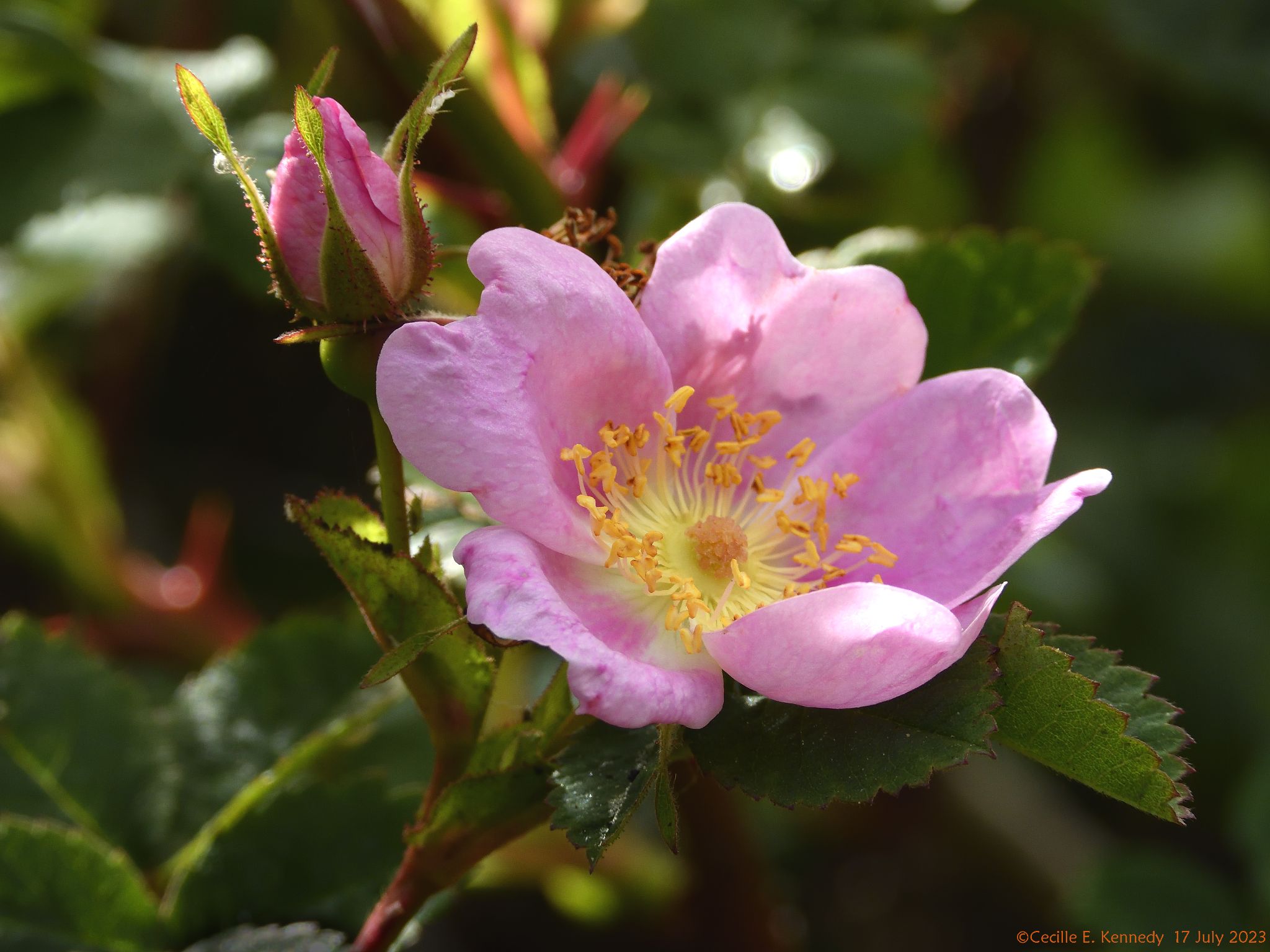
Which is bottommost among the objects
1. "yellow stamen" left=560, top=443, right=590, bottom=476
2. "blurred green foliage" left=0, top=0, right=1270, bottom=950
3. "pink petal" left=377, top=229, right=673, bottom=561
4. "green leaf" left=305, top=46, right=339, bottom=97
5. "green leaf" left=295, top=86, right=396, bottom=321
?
"blurred green foliage" left=0, top=0, right=1270, bottom=950

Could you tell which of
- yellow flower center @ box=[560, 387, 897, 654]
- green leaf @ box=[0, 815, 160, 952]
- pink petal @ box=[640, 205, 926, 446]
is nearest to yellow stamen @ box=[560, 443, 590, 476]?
yellow flower center @ box=[560, 387, 897, 654]

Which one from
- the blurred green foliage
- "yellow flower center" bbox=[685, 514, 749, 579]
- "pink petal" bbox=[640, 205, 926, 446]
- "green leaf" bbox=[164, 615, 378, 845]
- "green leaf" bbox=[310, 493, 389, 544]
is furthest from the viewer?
the blurred green foliage

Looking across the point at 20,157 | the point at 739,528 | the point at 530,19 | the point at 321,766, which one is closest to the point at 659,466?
the point at 739,528

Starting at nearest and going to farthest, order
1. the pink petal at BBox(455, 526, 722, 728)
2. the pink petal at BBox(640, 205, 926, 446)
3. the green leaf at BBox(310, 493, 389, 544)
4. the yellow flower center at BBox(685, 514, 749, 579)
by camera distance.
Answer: the pink petal at BBox(455, 526, 722, 728), the green leaf at BBox(310, 493, 389, 544), the pink petal at BBox(640, 205, 926, 446), the yellow flower center at BBox(685, 514, 749, 579)

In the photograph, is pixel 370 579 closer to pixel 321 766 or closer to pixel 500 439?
pixel 500 439

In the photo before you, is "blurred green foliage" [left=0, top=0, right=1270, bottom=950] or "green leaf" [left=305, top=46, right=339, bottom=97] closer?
"green leaf" [left=305, top=46, right=339, bottom=97]

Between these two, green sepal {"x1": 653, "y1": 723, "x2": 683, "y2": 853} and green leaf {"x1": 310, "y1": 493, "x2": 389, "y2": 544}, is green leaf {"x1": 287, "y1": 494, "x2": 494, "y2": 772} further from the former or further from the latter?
green sepal {"x1": 653, "y1": 723, "x2": 683, "y2": 853}

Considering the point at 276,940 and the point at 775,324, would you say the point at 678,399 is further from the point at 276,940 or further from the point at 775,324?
the point at 276,940
